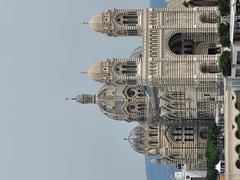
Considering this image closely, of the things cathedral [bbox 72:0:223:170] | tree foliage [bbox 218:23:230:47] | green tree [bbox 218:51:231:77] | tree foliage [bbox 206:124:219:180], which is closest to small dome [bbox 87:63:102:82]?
cathedral [bbox 72:0:223:170]

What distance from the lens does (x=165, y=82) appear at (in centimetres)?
13675

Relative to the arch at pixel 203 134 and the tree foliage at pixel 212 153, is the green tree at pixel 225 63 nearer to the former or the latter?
the tree foliage at pixel 212 153

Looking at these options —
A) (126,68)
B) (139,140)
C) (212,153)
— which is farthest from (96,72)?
(139,140)

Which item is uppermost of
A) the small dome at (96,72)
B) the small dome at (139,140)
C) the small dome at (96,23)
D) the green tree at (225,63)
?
the small dome at (96,23)

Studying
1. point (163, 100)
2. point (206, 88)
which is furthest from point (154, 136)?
point (206, 88)

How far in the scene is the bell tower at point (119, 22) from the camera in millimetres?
138000

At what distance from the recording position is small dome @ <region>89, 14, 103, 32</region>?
139 m

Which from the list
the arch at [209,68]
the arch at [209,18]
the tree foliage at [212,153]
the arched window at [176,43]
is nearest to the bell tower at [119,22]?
the arched window at [176,43]

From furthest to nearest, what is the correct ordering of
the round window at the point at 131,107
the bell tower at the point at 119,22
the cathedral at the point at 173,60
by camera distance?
the round window at the point at 131,107 < the bell tower at the point at 119,22 < the cathedral at the point at 173,60

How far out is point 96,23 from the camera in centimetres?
13938

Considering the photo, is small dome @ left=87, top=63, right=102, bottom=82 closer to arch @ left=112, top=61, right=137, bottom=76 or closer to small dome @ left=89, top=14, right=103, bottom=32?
arch @ left=112, top=61, right=137, bottom=76

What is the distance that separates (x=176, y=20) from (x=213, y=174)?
58.4 feet

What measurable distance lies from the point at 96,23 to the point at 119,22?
9.05ft

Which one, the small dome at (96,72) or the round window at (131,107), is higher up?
the small dome at (96,72)
